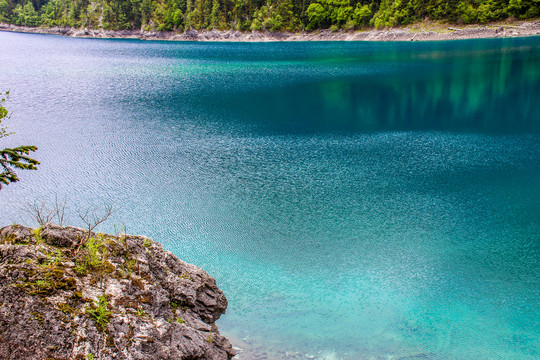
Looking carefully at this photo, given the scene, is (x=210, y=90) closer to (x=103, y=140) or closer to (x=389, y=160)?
(x=103, y=140)

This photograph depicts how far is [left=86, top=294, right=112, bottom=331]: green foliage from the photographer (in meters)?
5.65

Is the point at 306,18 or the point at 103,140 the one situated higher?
the point at 306,18

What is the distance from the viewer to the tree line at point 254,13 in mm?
76875

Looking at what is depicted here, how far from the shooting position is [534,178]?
51.8 feet

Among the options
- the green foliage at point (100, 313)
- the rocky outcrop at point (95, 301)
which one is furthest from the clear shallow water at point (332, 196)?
the green foliage at point (100, 313)

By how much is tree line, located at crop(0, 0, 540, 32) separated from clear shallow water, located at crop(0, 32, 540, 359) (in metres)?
52.7

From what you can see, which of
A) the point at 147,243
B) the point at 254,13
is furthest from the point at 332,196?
the point at 254,13

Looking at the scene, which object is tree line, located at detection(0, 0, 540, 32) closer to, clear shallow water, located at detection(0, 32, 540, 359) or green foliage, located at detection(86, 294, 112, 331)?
clear shallow water, located at detection(0, 32, 540, 359)

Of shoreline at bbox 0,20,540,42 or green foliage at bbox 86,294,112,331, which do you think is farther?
shoreline at bbox 0,20,540,42

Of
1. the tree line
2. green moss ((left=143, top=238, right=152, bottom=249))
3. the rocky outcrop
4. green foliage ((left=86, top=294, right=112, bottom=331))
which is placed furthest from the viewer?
the tree line

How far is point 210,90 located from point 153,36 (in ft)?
279

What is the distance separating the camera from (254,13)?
98750mm

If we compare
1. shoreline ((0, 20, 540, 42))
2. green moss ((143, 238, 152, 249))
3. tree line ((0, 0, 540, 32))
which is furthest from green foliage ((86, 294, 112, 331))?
tree line ((0, 0, 540, 32))

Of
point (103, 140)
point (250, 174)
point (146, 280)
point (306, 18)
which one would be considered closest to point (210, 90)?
point (103, 140)
